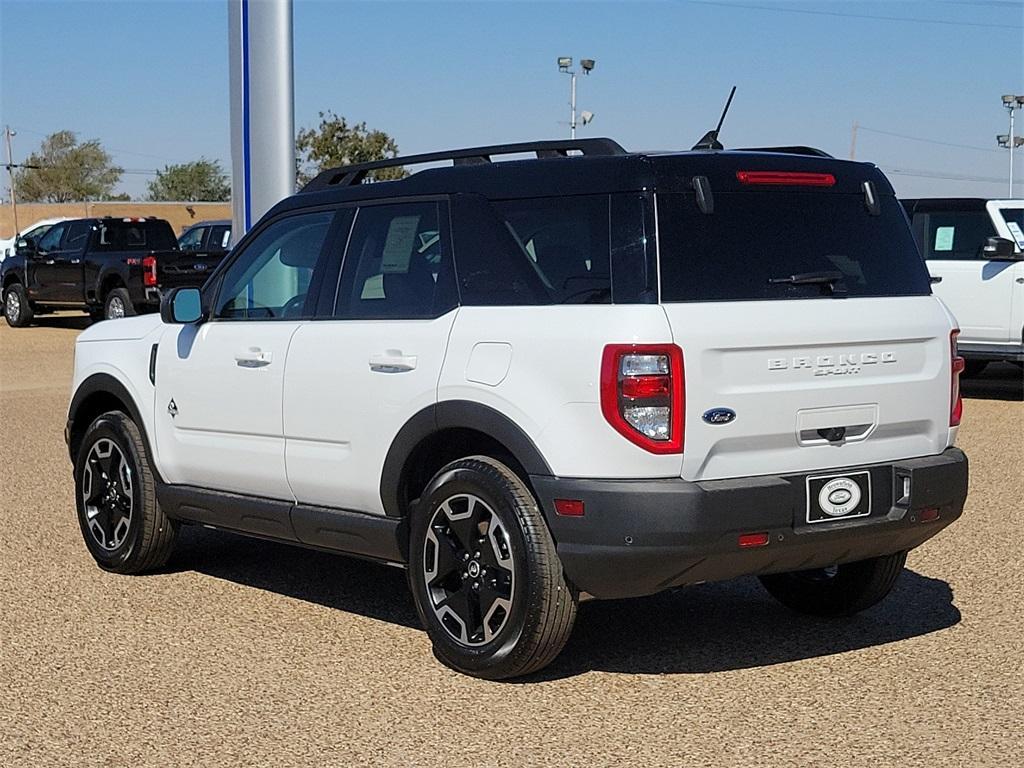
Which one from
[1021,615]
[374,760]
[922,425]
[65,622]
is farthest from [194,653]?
[1021,615]

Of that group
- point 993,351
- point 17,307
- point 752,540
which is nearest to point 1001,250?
point 993,351

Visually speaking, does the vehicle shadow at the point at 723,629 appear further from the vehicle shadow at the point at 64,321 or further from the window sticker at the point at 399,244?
the vehicle shadow at the point at 64,321

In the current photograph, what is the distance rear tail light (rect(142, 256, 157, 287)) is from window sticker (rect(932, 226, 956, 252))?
12537 mm

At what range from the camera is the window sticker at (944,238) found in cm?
1684

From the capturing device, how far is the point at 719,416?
5.35 metres

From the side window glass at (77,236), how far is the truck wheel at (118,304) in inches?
57.9

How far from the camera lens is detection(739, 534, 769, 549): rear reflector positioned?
5406 millimetres

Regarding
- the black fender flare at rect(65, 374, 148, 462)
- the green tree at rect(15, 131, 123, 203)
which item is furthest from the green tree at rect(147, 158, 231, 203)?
the black fender flare at rect(65, 374, 148, 462)

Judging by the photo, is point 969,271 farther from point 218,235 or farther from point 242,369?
point 218,235

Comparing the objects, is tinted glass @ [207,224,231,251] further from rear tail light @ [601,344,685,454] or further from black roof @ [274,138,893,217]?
rear tail light @ [601,344,685,454]

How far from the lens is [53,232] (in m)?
27.6

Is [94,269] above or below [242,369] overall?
below

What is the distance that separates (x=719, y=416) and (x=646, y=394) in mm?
278

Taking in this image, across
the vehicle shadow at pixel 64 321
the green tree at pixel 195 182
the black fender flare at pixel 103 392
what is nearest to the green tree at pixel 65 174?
the green tree at pixel 195 182
